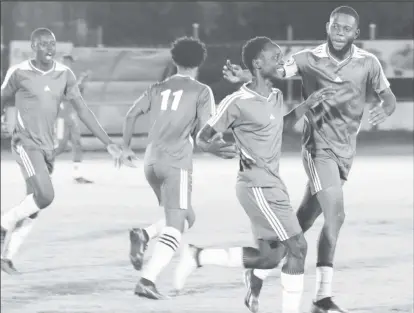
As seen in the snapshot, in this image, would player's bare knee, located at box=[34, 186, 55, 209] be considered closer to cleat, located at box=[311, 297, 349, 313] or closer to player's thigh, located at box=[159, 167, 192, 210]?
player's thigh, located at box=[159, 167, 192, 210]

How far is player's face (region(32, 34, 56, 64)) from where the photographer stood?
9633mm

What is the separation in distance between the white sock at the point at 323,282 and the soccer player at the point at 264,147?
1.98ft

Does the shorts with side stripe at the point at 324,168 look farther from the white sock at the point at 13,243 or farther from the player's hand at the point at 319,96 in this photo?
the white sock at the point at 13,243

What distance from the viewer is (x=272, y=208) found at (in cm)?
750

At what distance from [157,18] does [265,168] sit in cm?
2887

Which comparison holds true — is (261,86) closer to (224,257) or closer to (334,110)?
(334,110)

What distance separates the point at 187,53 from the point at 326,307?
6.60ft

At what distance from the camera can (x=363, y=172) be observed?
816 inches

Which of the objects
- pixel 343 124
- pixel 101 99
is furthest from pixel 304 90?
pixel 101 99

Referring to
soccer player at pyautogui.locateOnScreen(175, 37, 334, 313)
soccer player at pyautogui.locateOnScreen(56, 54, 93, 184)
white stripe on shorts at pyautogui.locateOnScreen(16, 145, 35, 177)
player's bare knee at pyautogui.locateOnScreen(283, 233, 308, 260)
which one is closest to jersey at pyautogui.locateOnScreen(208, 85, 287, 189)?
soccer player at pyautogui.locateOnScreen(175, 37, 334, 313)

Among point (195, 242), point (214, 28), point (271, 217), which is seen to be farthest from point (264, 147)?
point (214, 28)

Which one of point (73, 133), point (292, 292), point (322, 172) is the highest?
point (322, 172)

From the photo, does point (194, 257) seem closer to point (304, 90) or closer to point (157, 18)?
point (304, 90)

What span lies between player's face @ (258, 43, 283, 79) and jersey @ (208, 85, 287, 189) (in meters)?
0.16
